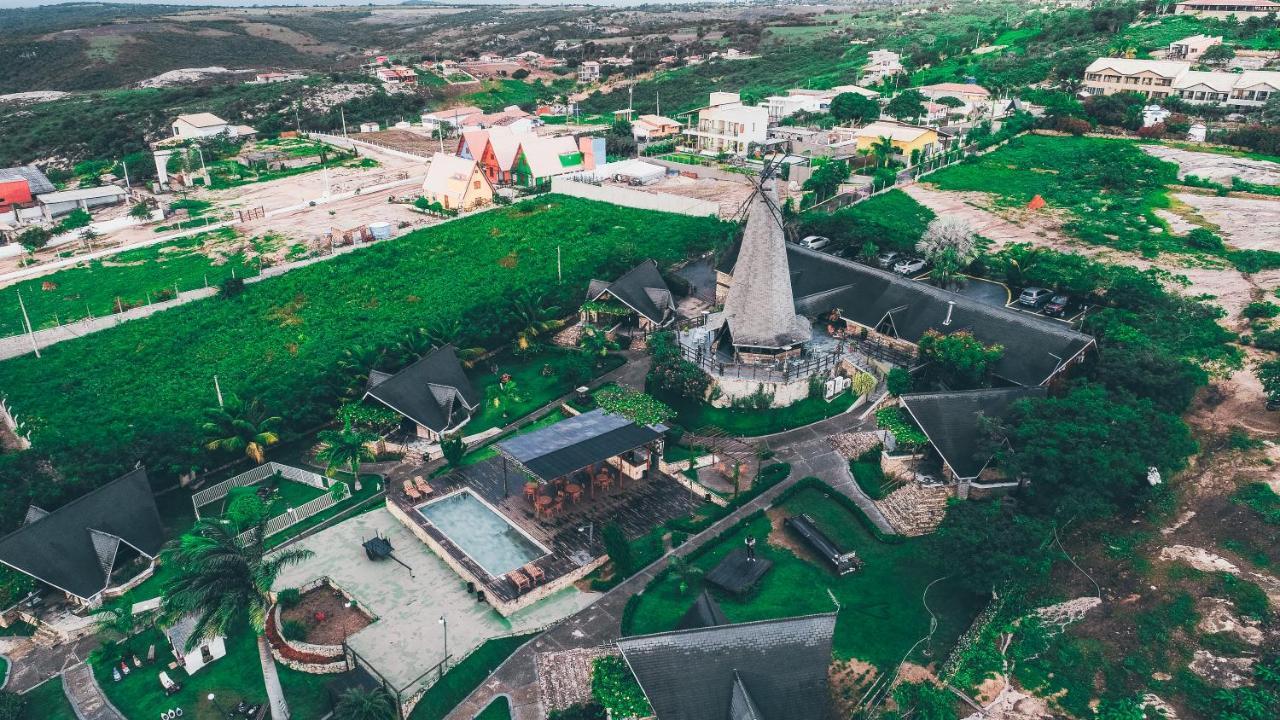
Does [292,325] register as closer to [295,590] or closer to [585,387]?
[585,387]

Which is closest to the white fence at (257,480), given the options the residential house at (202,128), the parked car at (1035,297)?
the parked car at (1035,297)

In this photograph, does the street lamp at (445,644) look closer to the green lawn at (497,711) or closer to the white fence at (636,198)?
the green lawn at (497,711)

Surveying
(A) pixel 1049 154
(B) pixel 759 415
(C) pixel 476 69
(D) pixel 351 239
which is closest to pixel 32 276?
(D) pixel 351 239

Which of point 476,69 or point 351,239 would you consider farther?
point 476,69

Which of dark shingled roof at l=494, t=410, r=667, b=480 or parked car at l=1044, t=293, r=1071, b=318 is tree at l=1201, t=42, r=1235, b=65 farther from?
dark shingled roof at l=494, t=410, r=667, b=480

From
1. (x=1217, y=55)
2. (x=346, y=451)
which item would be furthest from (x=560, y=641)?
(x=1217, y=55)

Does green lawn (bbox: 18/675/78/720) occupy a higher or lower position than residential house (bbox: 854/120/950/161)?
lower

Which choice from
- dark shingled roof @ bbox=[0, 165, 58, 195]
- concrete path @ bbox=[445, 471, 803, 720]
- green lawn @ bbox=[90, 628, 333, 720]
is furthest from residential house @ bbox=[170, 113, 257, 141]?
concrete path @ bbox=[445, 471, 803, 720]
